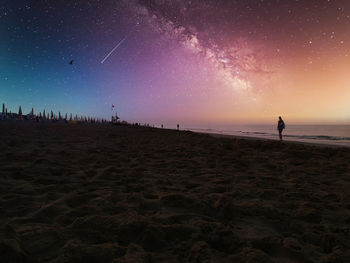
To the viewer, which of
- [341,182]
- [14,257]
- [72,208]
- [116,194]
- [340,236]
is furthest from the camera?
[341,182]

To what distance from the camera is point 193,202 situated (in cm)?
237

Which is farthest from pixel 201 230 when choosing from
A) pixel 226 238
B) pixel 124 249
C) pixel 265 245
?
pixel 124 249

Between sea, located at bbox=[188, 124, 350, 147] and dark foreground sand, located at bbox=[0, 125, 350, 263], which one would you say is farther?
sea, located at bbox=[188, 124, 350, 147]

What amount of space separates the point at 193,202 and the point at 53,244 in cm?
154

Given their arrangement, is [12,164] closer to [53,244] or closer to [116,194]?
[116,194]

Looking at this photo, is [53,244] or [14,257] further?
[53,244]

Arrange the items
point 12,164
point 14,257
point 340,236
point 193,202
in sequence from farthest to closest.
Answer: point 12,164 → point 193,202 → point 340,236 → point 14,257

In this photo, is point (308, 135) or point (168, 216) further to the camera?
point (308, 135)

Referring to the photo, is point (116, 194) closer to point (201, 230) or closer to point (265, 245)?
point (201, 230)

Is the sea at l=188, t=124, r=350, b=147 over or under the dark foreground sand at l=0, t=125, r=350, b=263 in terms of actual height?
over

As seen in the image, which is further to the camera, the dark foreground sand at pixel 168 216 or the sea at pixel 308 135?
the sea at pixel 308 135

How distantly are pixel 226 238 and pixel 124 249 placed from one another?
895 mm

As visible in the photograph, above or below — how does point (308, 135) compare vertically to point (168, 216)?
above

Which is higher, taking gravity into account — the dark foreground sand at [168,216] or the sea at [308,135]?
the sea at [308,135]
